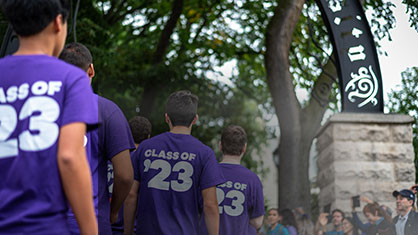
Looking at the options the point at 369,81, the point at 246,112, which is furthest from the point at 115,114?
the point at 246,112

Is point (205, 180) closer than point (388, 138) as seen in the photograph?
Yes

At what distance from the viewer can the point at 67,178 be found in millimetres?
1756

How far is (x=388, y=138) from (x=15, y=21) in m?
5.18

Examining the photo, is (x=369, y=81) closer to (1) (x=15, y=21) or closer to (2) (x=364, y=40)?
(2) (x=364, y=40)

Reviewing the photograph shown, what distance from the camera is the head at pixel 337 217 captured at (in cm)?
636

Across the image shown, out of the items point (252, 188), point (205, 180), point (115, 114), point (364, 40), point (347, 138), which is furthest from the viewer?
point (364, 40)

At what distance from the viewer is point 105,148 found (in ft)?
10.1

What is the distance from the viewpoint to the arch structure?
6.56m

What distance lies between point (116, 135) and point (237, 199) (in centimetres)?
Result: 168

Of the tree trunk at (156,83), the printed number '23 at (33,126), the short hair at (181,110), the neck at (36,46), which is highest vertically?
the tree trunk at (156,83)

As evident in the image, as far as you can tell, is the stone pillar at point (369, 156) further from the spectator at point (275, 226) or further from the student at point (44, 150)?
the student at point (44, 150)

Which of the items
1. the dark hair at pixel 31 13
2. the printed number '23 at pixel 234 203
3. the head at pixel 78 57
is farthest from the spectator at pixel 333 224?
the dark hair at pixel 31 13

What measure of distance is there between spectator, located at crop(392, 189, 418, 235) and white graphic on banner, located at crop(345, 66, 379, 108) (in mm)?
1077

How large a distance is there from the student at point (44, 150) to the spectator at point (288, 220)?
7009 mm
